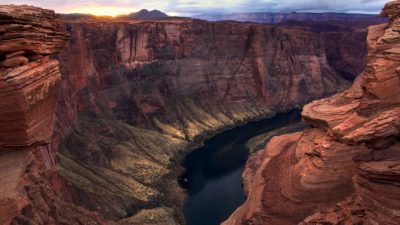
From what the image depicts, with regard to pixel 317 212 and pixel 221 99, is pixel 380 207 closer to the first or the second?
pixel 317 212

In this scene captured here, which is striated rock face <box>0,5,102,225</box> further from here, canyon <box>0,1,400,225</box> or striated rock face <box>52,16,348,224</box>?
striated rock face <box>52,16,348,224</box>

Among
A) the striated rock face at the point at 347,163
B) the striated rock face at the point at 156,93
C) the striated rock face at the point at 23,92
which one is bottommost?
the striated rock face at the point at 156,93

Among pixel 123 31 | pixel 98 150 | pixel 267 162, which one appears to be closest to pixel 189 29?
pixel 123 31

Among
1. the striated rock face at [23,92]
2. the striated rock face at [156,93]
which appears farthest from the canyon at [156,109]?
the striated rock face at [156,93]

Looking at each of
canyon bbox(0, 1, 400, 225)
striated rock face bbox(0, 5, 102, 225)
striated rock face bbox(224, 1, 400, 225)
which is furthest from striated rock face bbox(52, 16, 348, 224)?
striated rock face bbox(0, 5, 102, 225)

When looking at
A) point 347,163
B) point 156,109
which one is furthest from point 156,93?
point 347,163

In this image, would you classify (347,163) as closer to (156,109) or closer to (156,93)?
(156,109)

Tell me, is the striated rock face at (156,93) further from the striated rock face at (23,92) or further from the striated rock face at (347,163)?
the striated rock face at (23,92)
